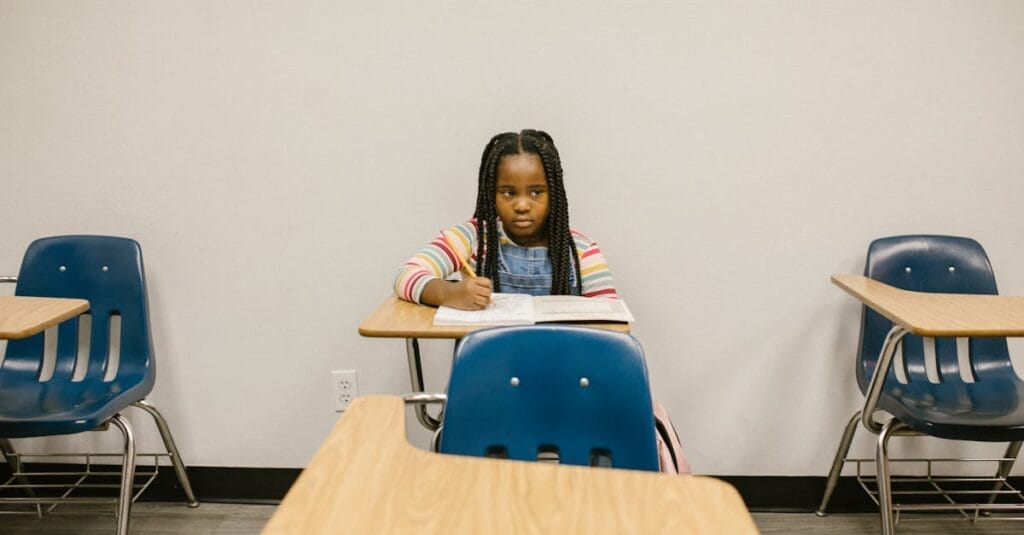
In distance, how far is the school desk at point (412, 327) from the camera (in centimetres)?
127

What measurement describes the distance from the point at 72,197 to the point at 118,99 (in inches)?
13.4

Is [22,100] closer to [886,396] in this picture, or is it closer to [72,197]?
[72,197]

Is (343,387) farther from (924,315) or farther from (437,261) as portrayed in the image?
(924,315)

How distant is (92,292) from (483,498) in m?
1.64

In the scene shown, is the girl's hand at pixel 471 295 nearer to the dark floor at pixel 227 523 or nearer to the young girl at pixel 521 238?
the young girl at pixel 521 238

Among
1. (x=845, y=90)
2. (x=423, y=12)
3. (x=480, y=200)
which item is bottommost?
(x=480, y=200)

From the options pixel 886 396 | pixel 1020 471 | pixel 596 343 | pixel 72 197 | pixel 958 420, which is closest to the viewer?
pixel 596 343

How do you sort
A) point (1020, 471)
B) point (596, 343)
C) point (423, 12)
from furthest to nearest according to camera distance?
point (1020, 471), point (423, 12), point (596, 343)

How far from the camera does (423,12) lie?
5.87 ft

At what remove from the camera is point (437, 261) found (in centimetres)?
161

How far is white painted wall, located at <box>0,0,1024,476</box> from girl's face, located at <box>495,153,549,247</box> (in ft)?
0.92

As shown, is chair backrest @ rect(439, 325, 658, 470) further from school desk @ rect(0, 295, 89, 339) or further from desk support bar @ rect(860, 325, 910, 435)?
school desk @ rect(0, 295, 89, 339)

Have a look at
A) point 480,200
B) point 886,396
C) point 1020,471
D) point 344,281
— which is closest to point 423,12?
point 480,200

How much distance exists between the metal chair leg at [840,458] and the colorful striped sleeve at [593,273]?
84cm
